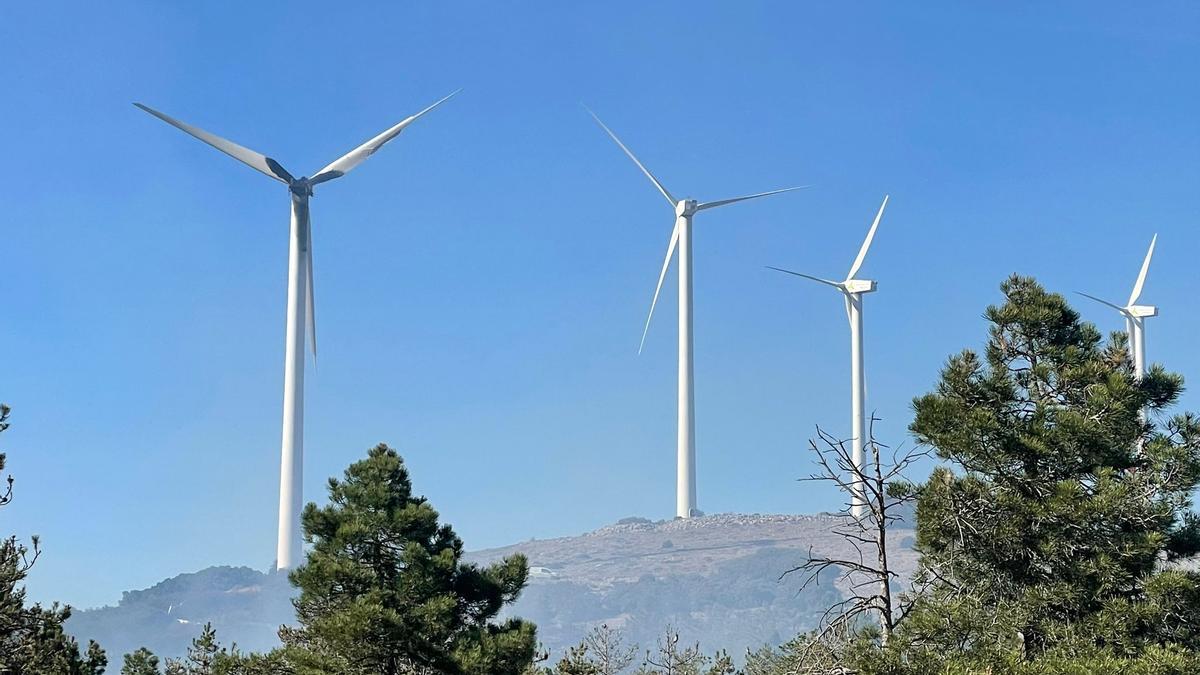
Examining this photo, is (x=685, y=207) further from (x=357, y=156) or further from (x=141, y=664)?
(x=141, y=664)

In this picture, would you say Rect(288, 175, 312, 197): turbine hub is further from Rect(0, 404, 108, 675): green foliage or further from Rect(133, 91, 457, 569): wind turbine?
Rect(0, 404, 108, 675): green foliage

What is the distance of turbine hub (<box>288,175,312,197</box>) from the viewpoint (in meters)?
126

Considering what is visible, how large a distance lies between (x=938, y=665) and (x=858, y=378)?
14816cm

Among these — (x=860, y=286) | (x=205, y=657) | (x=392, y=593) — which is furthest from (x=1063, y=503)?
(x=860, y=286)

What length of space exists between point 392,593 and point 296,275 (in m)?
85.1

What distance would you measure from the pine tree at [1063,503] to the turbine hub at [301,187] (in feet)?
322

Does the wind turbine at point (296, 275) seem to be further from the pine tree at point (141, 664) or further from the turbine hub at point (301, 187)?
the pine tree at point (141, 664)

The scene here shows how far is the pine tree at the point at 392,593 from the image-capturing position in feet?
140

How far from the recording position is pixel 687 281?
167125 mm

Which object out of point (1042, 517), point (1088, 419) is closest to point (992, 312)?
point (1088, 419)

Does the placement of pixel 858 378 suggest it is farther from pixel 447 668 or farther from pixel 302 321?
pixel 447 668

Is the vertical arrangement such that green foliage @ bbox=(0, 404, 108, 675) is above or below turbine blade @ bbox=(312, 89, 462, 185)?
below

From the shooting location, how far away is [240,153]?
119m

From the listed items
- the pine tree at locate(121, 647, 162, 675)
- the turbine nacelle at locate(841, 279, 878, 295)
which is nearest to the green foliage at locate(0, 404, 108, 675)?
the pine tree at locate(121, 647, 162, 675)
